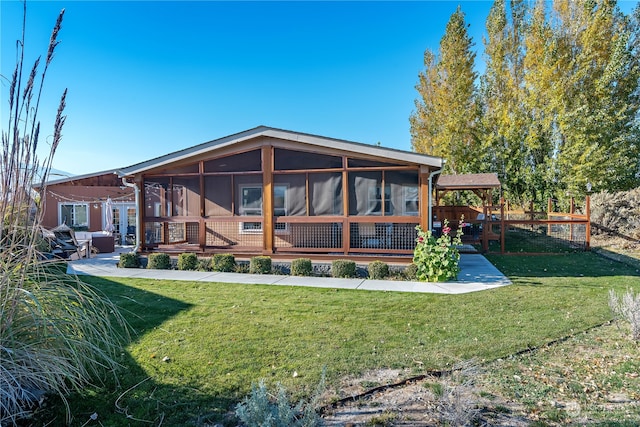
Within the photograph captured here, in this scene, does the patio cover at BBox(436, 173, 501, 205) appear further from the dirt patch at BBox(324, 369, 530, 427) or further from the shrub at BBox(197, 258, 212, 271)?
the dirt patch at BBox(324, 369, 530, 427)

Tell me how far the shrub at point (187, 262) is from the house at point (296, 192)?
46 cm

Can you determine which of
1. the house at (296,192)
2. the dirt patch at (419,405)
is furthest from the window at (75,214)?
the dirt patch at (419,405)

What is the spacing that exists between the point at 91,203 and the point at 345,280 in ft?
53.8

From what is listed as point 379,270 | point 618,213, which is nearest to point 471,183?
Result: point 618,213

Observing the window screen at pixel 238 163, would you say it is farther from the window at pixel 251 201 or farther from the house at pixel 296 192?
the window at pixel 251 201

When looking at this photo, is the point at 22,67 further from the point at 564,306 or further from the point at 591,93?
the point at 591,93

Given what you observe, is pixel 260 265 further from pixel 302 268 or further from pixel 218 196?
pixel 218 196

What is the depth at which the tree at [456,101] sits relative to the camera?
20.0 meters

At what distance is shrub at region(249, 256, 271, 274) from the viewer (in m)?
8.69

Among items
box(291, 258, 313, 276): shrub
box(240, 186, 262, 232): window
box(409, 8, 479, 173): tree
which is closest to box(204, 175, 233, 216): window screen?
box(240, 186, 262, 232): window

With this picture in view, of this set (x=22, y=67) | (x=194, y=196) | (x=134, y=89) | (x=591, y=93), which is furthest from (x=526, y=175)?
(x=22, y=67)

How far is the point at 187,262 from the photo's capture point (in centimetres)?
926

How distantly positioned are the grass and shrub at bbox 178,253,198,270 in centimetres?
194

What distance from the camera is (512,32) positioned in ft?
64.4
